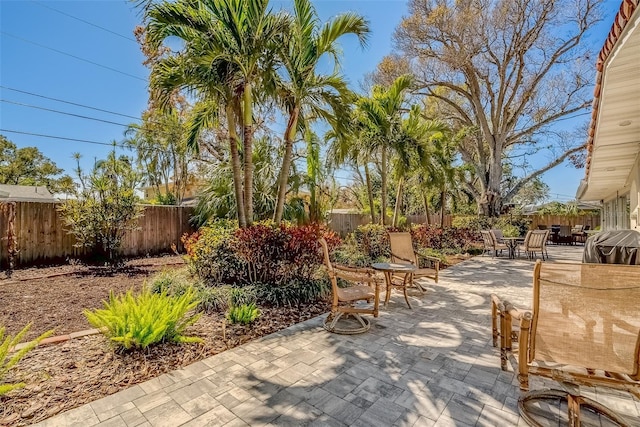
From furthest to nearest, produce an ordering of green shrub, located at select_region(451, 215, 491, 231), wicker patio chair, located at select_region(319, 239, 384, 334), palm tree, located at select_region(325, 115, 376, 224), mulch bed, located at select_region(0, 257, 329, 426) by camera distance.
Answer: green shrub, located at select_region(451, 215, 491, 231) → palm tree, located at select_region(325, 115, 376, 224) → wicker patio chair, located at select_region(319, 239, 384, 334) → mulch bed, located at select_region(0, 257, 329, 426)

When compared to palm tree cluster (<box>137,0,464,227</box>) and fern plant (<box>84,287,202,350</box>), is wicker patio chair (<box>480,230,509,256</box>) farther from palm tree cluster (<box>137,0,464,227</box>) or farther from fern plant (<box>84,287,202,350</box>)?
fern plant (<box>84,287,202,350</box>)

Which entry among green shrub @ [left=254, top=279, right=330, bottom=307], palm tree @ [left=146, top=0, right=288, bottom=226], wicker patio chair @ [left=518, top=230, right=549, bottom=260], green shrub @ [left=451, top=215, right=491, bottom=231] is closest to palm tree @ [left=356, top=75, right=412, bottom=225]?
palm tree @ [left=146, top=0, right=288, bottom=226]

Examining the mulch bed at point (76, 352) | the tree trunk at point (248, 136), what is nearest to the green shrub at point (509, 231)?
the mulch bed at point (76, 352)

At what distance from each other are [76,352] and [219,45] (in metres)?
4.49

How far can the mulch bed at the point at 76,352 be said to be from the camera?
230cm

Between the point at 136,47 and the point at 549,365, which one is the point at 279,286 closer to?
the point at 549,365

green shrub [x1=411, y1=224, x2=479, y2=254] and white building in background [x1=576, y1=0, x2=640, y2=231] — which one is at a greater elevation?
white building in background [x1=576, y1=0, x2=640, y2=231]

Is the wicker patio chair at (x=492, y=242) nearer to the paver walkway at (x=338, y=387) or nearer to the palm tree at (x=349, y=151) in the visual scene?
the palm tree at (x=349, y=151)

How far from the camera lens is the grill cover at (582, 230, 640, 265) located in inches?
122

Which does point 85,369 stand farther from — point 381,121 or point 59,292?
point 381,121

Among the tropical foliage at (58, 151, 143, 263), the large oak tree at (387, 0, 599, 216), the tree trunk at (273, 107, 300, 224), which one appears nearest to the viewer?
the tree trunk at (273, 107, 300, 224)

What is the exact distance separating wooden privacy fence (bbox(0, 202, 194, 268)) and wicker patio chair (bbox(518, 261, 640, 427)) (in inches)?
374

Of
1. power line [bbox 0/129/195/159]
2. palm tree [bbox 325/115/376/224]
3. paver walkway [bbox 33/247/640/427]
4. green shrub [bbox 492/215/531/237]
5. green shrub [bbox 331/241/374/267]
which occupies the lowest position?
paver walkway [bbox 33/247/640/427]

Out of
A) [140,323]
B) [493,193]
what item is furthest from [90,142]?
[493,193]
